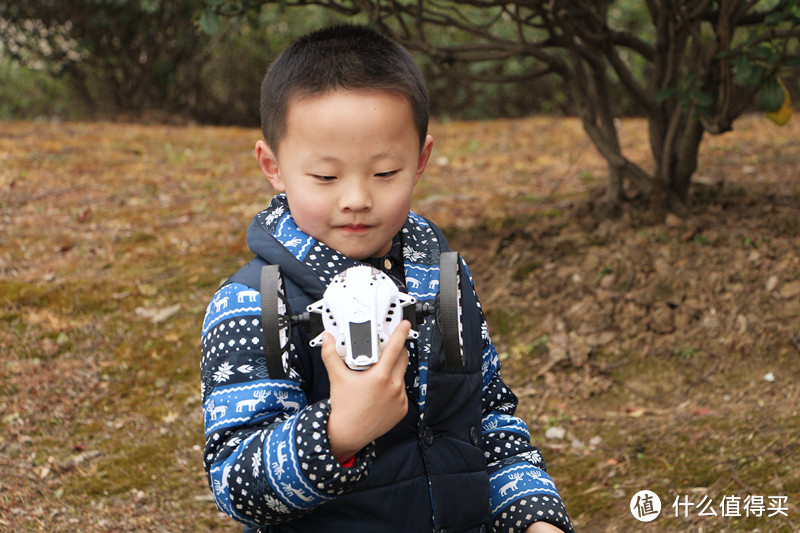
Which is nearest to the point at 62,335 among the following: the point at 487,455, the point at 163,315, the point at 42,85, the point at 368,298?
the point at 163,315

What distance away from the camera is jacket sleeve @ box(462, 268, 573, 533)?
1.90 metres

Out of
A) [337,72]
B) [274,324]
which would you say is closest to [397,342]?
[274,324]

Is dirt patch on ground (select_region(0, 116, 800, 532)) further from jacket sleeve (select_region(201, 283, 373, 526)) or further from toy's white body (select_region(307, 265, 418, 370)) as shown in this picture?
toy's white body (select_region(307, 265, 418, 370))

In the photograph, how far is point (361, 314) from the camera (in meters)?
1.42

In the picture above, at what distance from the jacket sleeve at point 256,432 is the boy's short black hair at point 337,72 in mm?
406

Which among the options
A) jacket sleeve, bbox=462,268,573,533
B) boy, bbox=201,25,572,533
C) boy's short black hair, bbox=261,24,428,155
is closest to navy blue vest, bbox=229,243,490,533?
boy, bbox=201,25,572,533

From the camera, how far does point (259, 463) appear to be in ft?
4.98

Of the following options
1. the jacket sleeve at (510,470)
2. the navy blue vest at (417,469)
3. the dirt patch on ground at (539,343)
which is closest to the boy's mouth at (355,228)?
the navy blue vest at (417,469)

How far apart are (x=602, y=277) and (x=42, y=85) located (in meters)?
10.1

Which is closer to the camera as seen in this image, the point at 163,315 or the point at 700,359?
the point at 700,359

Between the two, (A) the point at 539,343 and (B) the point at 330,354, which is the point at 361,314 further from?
(A) the point at 539,343

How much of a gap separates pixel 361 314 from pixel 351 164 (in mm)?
377

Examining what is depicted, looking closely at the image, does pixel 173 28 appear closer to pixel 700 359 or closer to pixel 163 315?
pixel 163 315

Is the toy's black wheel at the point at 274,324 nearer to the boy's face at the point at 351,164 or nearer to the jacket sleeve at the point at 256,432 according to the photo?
the jacket sleeve at the point at 256,432
